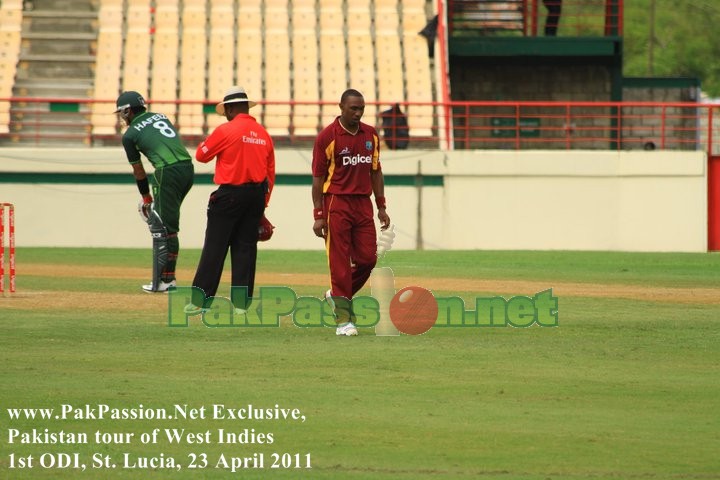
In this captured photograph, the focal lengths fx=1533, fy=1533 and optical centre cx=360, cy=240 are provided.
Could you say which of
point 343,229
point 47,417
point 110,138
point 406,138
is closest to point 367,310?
A: point 343,229

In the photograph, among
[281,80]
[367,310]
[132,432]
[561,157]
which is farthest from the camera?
[281,80]

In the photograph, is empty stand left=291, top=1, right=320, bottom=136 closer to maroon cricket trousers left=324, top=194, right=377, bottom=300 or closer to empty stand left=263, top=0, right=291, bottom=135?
empty stand left=263, top=0, right=291, bottom=135

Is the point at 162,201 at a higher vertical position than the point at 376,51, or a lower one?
lower

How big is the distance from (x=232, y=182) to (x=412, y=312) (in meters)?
2.26

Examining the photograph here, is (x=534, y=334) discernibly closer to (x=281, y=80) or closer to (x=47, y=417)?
(x=47, y=417)

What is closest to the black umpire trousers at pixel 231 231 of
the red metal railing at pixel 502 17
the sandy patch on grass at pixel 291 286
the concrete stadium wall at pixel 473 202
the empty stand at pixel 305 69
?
the sandy patch on grass at pixel 291 286

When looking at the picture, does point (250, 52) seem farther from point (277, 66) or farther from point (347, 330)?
point (347, 330)

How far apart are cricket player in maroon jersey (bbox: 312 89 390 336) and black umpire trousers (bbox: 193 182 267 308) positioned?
160 centimetres

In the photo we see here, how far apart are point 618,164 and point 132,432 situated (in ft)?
72.7

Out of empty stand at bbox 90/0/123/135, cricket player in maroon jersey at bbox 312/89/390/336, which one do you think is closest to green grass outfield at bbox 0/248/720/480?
cricket player in maroon jersey at bbox 312/89/390/336

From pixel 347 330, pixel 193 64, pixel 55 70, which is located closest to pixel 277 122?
pixel 193 64

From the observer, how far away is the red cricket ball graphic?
486 inches

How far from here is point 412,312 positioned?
12461 millimetres

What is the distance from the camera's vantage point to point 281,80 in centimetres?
3372
